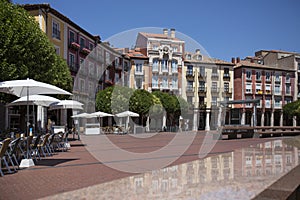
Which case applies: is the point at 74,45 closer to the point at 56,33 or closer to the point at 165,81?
the point at 56,33

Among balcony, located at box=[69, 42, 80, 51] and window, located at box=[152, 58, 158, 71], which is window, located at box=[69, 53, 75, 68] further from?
window, located at box=[152, 58, 158, 71]

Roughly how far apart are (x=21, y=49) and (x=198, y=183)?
43.9 feet

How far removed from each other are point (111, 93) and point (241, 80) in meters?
26.3

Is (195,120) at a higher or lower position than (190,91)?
lower

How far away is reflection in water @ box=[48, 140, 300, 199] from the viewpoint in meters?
2.88

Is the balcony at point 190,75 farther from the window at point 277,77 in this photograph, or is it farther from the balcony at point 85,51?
the balcony at point 85,51

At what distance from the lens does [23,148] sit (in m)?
9.88

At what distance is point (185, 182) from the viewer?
137 inches

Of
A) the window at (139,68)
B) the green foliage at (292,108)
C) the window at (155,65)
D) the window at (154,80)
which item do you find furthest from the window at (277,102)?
the window at (139,68)

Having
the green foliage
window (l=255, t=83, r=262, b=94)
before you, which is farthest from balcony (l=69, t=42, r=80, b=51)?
the green foliage

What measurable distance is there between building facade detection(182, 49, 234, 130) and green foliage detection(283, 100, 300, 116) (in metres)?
8.57

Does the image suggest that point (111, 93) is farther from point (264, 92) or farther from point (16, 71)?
point (264, 92)

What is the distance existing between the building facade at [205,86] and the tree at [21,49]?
3213 cm

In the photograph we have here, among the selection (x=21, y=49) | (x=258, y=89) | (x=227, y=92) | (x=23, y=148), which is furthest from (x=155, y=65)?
(x=23, y=148)
